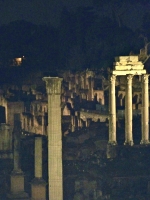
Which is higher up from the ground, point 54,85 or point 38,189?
point 54,85

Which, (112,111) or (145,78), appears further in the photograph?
(145,78)

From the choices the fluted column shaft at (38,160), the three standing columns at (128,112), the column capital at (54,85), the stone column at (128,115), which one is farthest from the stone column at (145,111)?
the column capital at (54,85)

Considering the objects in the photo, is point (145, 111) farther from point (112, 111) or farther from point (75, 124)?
point (75, 124)

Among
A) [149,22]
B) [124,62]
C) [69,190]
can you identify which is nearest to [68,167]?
[69,190]

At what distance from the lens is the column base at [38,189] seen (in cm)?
1747

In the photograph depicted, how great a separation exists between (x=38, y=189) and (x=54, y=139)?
681 mm

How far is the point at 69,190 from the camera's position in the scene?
57.2ft

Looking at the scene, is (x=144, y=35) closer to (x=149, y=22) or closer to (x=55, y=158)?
(x=149, y=22)

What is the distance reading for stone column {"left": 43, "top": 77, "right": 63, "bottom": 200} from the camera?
17141 millimetres

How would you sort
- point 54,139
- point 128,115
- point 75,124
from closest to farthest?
point 54,139 → point 128,115 → point 75,124

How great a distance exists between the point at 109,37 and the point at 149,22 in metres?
0.65

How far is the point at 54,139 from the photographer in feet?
56.5

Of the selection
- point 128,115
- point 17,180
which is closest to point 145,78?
point 128,115

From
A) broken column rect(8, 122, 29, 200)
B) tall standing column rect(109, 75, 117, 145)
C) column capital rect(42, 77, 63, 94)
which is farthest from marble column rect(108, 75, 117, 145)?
column capital rect(42, 77, 63, 94)
